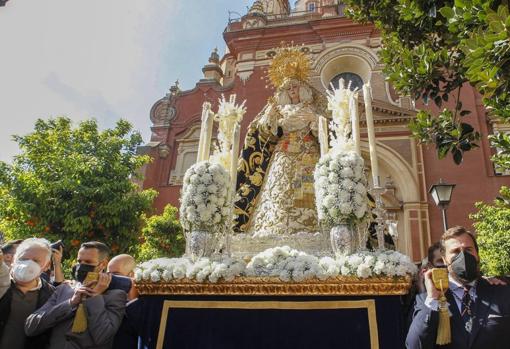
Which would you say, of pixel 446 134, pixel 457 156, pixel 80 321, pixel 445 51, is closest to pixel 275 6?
pixel 445 51

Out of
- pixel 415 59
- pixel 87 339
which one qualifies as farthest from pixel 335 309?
pixel 415 59

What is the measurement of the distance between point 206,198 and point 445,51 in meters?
3.58

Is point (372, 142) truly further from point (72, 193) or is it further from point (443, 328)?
point (72, 193)

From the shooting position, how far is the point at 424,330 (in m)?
2.21

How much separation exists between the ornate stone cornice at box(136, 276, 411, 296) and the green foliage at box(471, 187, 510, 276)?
7.36 m

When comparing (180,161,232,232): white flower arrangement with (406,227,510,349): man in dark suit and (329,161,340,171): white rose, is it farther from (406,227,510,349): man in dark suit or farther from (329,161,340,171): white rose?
(406,227,510,349): man in dark suit

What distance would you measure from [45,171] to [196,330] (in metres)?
9.33

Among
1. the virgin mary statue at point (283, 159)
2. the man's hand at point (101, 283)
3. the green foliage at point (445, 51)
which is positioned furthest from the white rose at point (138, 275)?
the green foliage at point (445, 51)

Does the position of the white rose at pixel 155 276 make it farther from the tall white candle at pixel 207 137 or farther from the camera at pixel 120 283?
the tall white candle at pixel 207 137

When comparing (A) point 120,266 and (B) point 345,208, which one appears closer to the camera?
(B) point 345,208

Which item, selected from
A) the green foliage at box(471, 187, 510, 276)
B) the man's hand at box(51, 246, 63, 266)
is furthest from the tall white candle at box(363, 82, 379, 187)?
the green foliage at box(471, 187, 510, 276)

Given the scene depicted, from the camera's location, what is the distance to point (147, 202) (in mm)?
11273

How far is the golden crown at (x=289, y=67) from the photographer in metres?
5.33

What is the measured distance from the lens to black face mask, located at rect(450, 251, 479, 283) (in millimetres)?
2232
